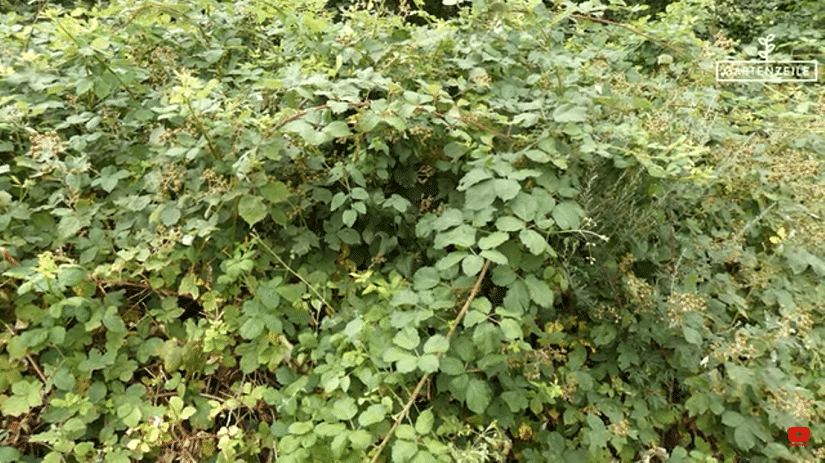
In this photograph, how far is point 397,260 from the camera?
2053 millimetres

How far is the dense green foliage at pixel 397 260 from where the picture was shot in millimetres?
1698

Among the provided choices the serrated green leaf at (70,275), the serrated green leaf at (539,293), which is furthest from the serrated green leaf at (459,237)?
the serrated green leaf at (70,275)

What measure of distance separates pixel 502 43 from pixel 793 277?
1.53 meters

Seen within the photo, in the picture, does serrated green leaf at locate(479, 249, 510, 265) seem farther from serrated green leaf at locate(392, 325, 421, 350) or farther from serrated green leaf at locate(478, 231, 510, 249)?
serrated green leaf at locate(392, 325, 421, 350)

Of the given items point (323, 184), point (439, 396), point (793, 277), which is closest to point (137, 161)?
point (323, 184)

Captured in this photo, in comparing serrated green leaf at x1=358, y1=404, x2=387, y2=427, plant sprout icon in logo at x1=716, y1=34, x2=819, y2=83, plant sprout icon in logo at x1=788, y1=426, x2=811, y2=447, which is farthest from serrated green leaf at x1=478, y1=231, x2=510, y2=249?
plant sprout icon in logo at x1=716, y1=34, x2=819, y2=83

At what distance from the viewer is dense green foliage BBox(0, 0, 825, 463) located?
5.57 ft

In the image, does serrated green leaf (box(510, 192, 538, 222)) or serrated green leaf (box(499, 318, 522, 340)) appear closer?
serrated green leaf (box(499, 318, 522, 340))

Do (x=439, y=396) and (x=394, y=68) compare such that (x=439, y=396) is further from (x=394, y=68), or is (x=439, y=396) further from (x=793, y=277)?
(x=793, y=277)

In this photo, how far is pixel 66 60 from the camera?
2.16 meters

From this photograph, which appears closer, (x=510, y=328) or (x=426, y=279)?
(x=510, y=328)

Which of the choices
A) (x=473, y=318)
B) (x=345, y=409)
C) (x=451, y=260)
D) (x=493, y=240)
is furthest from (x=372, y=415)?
(x=493, y=240)

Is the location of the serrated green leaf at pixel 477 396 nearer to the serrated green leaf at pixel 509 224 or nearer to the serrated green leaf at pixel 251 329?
the serrated green leaf at pixel 509 224

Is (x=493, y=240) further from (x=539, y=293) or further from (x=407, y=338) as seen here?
(x=407, y=338)
